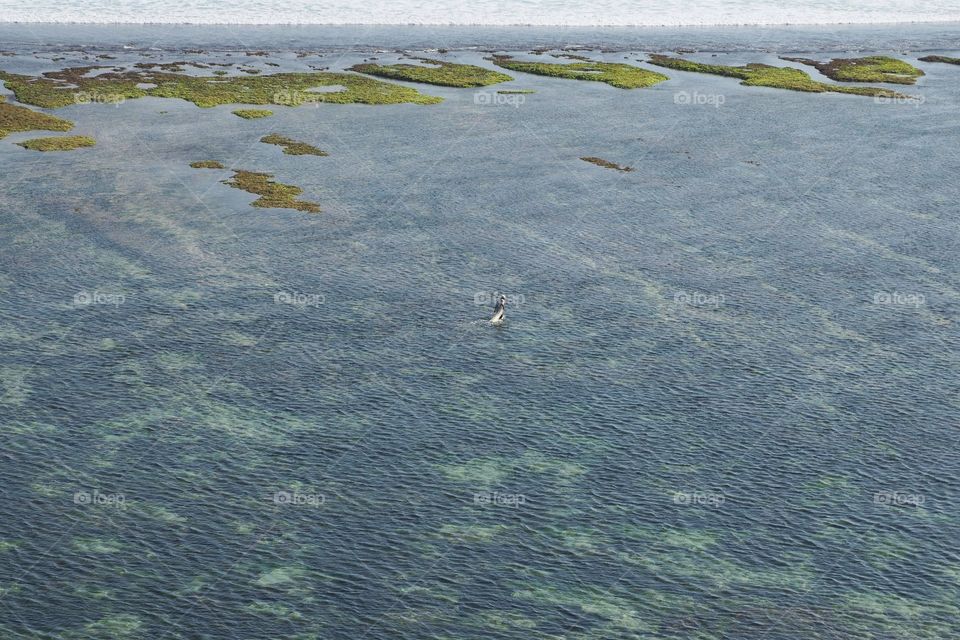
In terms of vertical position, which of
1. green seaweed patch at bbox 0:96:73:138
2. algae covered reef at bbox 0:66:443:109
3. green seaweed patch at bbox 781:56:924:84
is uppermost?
green seaweed patch at bbox 781:56:924:84

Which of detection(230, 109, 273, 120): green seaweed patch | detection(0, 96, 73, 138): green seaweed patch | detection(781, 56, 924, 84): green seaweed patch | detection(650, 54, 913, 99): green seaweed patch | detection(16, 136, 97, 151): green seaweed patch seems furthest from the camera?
detection(781, 56, 924, 84): green seaweed patch

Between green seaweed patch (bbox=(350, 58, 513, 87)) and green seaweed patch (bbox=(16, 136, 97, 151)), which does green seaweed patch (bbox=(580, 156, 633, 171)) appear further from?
green seaweed patch (bbox=(16, 136, 97, 151))

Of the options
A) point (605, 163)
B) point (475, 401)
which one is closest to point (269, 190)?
point (605, 163)

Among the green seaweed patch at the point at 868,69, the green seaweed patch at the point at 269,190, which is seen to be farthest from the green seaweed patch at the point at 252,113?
the green seaweed patch at the point at 868,69

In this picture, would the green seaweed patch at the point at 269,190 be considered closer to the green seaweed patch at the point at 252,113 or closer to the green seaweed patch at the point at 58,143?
the green seaweed patch at the point at 58,143

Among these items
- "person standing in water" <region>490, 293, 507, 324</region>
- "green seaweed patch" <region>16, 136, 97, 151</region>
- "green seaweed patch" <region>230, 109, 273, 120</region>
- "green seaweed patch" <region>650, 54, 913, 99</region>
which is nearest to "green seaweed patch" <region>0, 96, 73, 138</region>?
"green seaweed patch" <region>16, 136, 97, 151</region>

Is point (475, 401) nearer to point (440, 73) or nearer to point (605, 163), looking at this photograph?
point (605, 163)

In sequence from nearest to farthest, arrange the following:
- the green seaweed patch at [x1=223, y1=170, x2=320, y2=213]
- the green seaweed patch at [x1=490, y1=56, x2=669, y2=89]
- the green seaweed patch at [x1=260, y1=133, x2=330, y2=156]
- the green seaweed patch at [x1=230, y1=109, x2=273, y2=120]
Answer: the green seaweed patch at [x1=223, y1=170, x2=320, y2=213], the green seaweed patch at [x1=260, y1=133, x2=330, y2=156], the green seaweed patch at [x1=230, y1=109, x2=273, y2=120], the green seaweed patch at [x1=490, y1=56, x2=669, y2=89]
